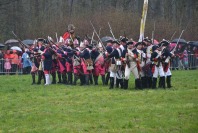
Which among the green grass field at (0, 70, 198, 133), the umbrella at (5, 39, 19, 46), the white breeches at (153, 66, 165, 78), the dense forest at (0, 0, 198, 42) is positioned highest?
the dense forest at (0, 0, 198, 42)

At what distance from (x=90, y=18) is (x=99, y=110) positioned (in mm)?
31899

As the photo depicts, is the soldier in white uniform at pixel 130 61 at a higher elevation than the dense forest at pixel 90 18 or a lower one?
lower

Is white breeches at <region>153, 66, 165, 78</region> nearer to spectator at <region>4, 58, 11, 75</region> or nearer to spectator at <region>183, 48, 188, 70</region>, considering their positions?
spectator at <region>183, 48, 188, 70</region>

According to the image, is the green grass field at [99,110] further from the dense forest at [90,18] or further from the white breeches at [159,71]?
the dense forest at [90,18]

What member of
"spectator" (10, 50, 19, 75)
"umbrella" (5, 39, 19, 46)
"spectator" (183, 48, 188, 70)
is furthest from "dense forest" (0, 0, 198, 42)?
"spectator" (10, 50, 19, 75)

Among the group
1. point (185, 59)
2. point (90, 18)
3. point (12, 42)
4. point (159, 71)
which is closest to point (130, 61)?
point (159, 71)

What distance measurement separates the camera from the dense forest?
4400cm

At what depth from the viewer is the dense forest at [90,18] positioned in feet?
144

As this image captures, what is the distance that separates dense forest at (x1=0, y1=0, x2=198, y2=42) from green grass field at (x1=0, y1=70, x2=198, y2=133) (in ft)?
77.0

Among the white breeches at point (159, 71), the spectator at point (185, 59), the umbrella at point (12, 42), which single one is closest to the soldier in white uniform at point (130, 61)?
A: the white breeches at point (159, 71)

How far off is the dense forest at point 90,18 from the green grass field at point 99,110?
23474mm

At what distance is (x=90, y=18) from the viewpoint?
152 feet

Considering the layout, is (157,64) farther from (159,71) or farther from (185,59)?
(185,59)

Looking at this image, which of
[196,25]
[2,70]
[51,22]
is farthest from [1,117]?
[196,25]
